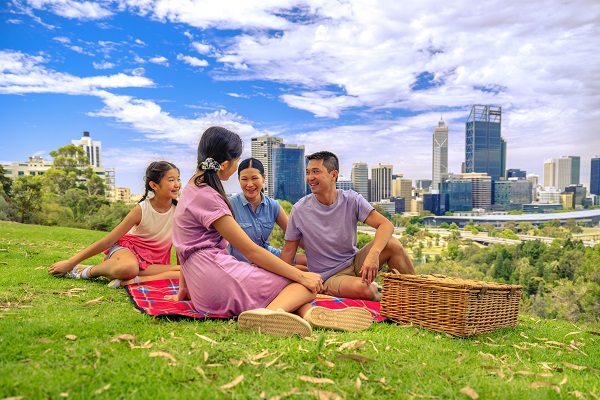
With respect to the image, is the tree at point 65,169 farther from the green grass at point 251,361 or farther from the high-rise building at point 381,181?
the high-rise building at point 381,181

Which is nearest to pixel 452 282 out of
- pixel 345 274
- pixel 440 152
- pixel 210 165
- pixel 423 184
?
pixel 345 274

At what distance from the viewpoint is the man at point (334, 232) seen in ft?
14.3

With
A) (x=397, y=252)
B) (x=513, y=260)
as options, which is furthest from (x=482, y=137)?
(x=397, y=252)

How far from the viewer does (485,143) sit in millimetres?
129875

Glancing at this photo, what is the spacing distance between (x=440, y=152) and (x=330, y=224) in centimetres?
13849

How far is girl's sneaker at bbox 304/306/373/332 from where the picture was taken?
3.26m

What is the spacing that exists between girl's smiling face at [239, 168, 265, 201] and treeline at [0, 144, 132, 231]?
16.2 metres

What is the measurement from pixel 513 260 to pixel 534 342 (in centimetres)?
4112

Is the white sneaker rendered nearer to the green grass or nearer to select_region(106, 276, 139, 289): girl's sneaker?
the green grass

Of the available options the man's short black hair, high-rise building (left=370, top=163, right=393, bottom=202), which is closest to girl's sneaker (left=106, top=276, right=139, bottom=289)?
the man's short black hair

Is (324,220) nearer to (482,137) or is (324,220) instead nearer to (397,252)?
(397,252)

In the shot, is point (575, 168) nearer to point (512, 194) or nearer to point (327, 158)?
point (512, 194)

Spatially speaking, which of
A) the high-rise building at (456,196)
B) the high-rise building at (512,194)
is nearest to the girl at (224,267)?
the high-rise building at (456,196)

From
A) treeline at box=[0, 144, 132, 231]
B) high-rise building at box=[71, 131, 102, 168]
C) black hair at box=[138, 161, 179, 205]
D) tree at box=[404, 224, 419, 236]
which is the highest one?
high-rise building at box=[71, 131, 102, 168]
